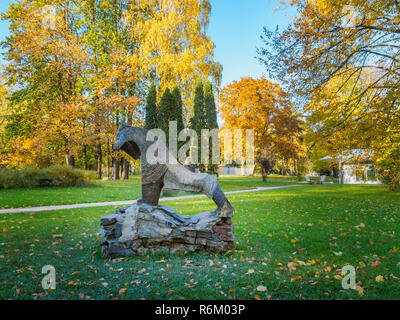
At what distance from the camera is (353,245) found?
489 centimetres

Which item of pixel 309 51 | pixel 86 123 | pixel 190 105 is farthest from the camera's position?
pixel 190 105

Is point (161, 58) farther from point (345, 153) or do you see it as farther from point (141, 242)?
point (141, 242)

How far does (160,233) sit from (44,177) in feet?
47.3

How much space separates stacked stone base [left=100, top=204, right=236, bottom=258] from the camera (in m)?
4.35

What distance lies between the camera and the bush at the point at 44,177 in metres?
14.1

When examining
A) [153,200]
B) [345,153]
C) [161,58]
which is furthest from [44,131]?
[345,153]

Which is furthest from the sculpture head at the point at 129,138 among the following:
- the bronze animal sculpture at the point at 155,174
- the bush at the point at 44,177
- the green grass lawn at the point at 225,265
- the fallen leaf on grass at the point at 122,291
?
the bush at the point at 44,177

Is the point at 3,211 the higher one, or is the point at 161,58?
the point at 161,58

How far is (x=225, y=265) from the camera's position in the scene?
388 cm

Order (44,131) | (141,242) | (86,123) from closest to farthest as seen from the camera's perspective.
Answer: (141,242) → (44,131) → (86,123)

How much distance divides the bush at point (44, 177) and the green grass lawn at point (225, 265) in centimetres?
961

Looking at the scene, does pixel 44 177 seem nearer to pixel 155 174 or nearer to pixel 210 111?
pixel 155 174
